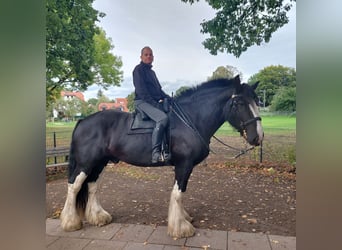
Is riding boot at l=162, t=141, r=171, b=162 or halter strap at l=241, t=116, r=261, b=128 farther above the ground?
halter strap at l=241, t=116, r=261, b=128

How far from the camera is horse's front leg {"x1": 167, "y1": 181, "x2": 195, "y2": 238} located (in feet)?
7.37

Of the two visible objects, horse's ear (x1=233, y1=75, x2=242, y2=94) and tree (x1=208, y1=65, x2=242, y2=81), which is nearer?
horse's ear (x1=233, y1=75, x2=242, y2=94)

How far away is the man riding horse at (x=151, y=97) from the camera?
7.28 feet

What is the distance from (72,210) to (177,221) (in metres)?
1.07

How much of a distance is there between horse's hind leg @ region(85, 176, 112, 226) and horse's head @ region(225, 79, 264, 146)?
1.62m

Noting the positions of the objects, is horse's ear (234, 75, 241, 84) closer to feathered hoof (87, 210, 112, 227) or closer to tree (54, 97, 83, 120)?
tree (54, 97, 83, 120)

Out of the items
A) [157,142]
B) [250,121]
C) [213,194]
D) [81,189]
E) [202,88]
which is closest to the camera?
[250,121]

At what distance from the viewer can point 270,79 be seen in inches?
93.4

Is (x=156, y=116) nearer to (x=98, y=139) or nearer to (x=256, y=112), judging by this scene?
(x=98, y=139)

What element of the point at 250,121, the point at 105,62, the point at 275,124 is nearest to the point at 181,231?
the point at 250,121

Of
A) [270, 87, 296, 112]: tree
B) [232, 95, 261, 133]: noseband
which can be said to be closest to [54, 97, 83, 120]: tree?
[232, 95, 261, 133]: noseband

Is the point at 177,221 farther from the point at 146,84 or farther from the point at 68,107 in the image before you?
the point at 68,107
